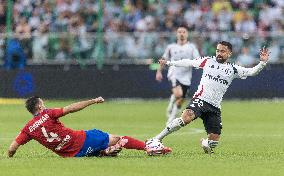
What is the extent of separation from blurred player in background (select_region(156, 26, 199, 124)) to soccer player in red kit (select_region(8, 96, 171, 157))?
8216 millimetres

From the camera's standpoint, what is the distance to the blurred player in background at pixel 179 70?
2302cm

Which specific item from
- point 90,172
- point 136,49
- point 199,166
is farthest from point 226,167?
point 136,49

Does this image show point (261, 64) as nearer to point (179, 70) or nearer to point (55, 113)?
point (55, 113)

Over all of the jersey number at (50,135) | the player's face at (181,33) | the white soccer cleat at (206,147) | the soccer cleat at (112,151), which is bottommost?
the white soccer cleat at (206,147)

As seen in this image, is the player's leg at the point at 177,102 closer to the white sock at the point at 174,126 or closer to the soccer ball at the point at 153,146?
the white sock at the point at 174,126

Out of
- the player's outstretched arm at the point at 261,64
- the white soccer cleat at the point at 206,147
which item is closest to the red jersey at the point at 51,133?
the white soccer cleat at the point at 206,147

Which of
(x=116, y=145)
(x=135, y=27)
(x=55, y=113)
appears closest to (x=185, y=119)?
(x=116, y=145)

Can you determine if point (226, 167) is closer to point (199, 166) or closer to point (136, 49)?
point (199, 166)

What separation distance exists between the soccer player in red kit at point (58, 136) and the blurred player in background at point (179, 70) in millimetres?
8216

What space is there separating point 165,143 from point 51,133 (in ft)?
14.3

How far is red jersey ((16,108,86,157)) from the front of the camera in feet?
46.7

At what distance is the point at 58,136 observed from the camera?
14250mm

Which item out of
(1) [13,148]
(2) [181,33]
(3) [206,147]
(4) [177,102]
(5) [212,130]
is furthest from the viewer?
(4) [177,102]

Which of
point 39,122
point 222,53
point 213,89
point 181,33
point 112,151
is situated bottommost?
point 112,151
